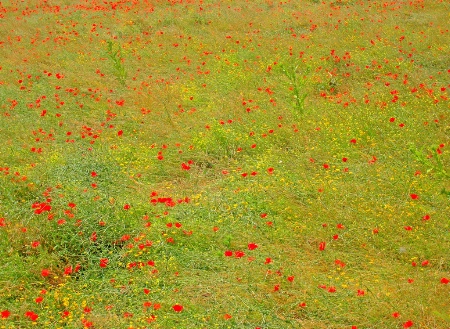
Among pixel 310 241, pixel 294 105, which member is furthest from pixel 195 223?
pixel 294 105

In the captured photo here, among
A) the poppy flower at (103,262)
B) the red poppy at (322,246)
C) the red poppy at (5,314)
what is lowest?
the red poppy at (5,314)

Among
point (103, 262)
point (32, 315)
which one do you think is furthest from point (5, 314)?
point (103, 262)

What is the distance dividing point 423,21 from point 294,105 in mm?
5314

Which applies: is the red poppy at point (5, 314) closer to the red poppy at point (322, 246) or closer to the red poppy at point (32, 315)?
the red poppy at point (32, 315)

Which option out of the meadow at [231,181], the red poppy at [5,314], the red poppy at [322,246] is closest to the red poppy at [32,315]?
the meadow at [231,181]

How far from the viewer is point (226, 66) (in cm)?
866

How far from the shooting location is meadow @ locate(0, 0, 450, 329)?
3.65 meters

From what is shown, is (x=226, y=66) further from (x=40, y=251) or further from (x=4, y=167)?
(x=40, y=251)

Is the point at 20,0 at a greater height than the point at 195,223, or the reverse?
the point at 20,0

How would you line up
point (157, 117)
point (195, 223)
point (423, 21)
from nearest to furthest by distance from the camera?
point (195, 223) < point (157, 117) < point (423, 21)

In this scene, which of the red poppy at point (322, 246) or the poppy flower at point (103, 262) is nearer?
the poppy flower at point (103, 262)

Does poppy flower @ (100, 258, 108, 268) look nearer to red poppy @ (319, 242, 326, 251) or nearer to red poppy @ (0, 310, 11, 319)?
red poppy @ (0, 310, 11, 319)

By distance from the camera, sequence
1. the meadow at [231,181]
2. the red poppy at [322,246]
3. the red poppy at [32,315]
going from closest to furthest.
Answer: the red poppy at [32,315] < the meadow at [231,181] < the red poppy at [322,246]

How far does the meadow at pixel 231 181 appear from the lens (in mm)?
3650
